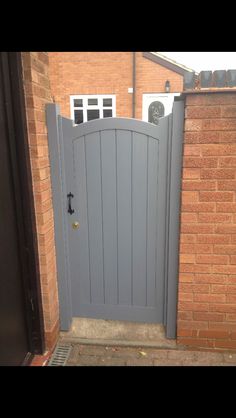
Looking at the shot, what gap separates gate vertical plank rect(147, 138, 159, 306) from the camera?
8.51 feet

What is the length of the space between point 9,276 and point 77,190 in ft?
3.24

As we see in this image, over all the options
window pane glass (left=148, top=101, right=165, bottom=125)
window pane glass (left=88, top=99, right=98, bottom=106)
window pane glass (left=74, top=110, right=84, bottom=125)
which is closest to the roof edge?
window pane glass (left=148, top=101, right=165, bottom=125)

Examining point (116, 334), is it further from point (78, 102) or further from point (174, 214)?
point (78, 102)

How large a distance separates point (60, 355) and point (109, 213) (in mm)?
1385

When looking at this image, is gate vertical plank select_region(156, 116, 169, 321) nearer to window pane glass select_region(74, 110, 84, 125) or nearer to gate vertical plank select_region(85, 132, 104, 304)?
gate vertical plank select_region(85, 132, 104, 304)

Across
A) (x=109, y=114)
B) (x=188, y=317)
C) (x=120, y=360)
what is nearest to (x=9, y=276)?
(x=120, y=360)

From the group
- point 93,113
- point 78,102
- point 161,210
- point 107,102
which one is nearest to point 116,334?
point 161,210

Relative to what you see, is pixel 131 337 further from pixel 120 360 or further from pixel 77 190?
pixel 77 190

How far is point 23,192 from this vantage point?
2326mm

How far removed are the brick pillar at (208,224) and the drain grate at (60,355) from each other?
106cm

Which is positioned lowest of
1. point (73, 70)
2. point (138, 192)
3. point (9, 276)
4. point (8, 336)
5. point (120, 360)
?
point (120, 360)

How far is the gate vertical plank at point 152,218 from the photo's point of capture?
2.59 metres

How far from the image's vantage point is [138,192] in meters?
2.70

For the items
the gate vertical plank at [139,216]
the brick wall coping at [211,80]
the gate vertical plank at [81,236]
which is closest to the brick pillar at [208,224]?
the brick wall coping at [211,80]
